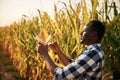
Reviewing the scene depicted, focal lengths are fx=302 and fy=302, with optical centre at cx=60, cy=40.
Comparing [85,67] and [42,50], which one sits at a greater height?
[42,50]

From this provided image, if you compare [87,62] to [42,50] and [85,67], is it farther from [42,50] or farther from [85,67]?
[42,50]

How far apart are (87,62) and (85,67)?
4 cm

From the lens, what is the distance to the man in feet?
7.03

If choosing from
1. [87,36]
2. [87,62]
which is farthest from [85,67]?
[87,36]

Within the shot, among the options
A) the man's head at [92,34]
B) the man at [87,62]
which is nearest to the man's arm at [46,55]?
the man at [87,62]

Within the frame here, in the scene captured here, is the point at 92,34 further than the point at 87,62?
Yes

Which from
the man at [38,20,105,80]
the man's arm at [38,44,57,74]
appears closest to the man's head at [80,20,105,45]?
the man at [38,20,105,80]

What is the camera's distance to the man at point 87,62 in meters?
2.14

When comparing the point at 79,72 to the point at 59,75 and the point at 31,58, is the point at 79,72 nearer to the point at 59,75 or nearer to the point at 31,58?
the point at 59,75

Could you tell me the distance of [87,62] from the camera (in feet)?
7.02

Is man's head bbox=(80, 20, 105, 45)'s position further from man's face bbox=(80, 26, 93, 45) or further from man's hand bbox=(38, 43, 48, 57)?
man's hand bbox=(38, 43, 48, 57)

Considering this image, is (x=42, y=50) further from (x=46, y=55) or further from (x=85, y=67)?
(x=85, y=67)

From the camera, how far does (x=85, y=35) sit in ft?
7.64

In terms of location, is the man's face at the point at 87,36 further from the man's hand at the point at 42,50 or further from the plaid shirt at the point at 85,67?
the man's hand at the point at 42,50
